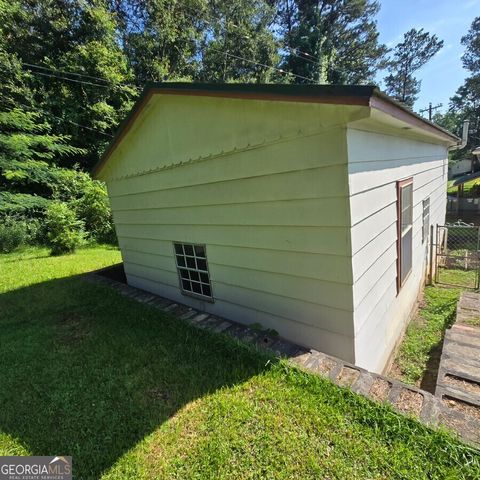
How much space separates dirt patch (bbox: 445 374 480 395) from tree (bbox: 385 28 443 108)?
30.3m

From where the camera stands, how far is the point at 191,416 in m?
2.27

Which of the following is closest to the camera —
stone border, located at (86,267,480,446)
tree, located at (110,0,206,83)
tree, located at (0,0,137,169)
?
stone border, located at (86,267,480,446)

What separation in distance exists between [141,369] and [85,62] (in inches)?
632

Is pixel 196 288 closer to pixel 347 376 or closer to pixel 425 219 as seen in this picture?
pixel 347 376

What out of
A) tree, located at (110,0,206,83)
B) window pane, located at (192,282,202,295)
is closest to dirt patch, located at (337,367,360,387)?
window pane, located at (192,282,202,295)

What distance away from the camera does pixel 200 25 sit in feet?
59.5

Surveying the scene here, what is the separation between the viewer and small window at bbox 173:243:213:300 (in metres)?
4.03

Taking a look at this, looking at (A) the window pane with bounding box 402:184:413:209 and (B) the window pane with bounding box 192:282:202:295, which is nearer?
(A) the window pane with bounding box 402:184:413:209

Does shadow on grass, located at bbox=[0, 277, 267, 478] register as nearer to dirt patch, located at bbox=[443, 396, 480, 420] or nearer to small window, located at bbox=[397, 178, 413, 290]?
dirt patch, located at bbox=[443, 396, 480, 420]

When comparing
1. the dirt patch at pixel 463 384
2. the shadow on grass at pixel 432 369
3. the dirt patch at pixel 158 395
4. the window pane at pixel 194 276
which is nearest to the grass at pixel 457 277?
the shadow on grass at pixel 432 369

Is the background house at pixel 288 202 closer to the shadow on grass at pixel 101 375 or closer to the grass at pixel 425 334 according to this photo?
the grass at pixel 425 334

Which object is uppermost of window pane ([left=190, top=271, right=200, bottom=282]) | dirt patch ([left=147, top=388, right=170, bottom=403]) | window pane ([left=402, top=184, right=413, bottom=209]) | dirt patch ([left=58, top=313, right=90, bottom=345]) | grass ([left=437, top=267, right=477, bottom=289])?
window pane ([left=402, top=184, right=413, bottom=209])

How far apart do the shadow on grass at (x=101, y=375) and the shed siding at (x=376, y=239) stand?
1.20m

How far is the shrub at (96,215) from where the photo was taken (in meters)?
11.6
